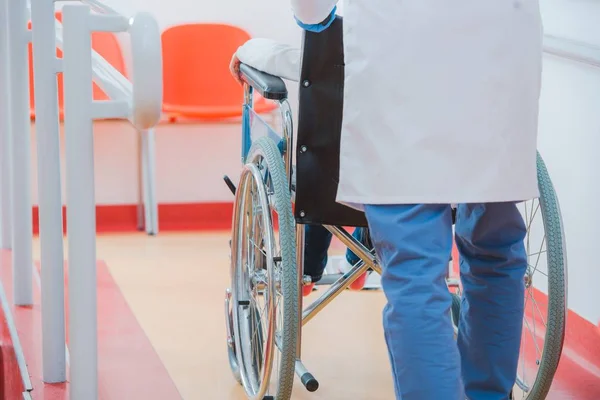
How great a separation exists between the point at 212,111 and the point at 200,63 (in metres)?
0.36

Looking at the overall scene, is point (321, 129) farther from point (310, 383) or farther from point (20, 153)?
point (20, 153)

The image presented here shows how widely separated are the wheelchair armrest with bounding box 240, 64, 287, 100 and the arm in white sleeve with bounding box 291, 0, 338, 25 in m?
0.36

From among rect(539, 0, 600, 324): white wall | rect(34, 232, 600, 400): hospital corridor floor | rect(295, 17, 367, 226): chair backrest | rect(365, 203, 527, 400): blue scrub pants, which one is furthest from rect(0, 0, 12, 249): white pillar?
rect(539, 0, 600, 324): white wall

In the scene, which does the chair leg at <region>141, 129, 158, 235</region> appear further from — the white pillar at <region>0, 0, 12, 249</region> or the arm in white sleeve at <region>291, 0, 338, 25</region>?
the arm in white sleeve at <region>291, 0, 338, 25</region>

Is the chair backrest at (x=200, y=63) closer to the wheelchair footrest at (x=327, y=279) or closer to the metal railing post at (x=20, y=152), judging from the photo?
the metal railing post at (x=20, y=152)

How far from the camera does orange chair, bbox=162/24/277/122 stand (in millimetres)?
4457

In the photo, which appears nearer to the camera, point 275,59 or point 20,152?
point 275,59

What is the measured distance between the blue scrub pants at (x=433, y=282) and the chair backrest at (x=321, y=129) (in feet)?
0.96

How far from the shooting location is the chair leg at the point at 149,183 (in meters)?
4.27

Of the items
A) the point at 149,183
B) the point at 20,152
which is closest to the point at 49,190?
the point at 20,152

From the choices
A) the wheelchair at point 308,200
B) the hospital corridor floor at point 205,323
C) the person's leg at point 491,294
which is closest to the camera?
the person's leg at point 491,294

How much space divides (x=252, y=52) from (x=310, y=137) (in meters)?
0.38

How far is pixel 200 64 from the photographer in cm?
448

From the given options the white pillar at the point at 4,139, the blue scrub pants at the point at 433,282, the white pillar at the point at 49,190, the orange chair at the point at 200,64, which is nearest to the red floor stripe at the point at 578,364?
the blue scrub pants at the point at 433,282
